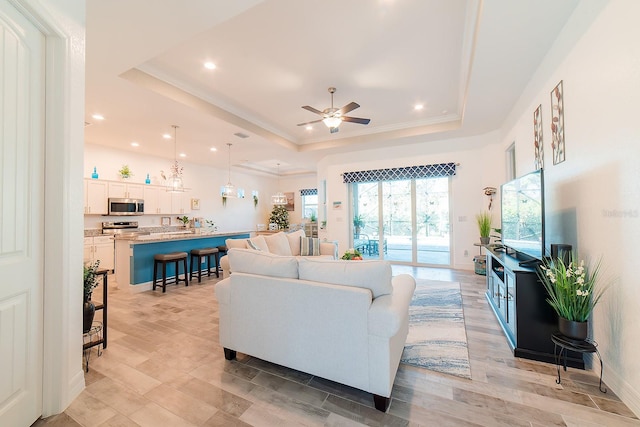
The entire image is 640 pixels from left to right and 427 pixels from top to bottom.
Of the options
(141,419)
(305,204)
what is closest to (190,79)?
(141,419)

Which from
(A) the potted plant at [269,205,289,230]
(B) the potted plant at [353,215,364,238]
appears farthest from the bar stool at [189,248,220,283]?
(A) the potted plant at [269,205,289,230]

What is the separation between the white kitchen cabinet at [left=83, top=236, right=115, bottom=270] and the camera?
5.55m

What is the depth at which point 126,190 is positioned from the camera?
6.21 m

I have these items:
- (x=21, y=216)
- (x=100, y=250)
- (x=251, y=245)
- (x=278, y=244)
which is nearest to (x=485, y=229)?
(x=278, y=244)

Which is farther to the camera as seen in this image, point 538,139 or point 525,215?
point 538,139

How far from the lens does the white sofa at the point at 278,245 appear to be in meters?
4.16

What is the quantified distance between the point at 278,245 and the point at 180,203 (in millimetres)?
4394

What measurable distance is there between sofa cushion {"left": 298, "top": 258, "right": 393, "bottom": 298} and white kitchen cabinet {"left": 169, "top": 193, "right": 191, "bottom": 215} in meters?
6.71

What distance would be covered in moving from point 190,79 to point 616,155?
4.57 meters

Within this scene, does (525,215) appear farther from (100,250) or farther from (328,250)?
(100,250)

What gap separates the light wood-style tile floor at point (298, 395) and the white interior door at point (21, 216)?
1.11ft

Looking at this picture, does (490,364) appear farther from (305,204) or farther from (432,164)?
(305,204)

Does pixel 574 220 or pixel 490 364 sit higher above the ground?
pixel 574 220

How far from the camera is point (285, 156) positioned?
7.12 m
